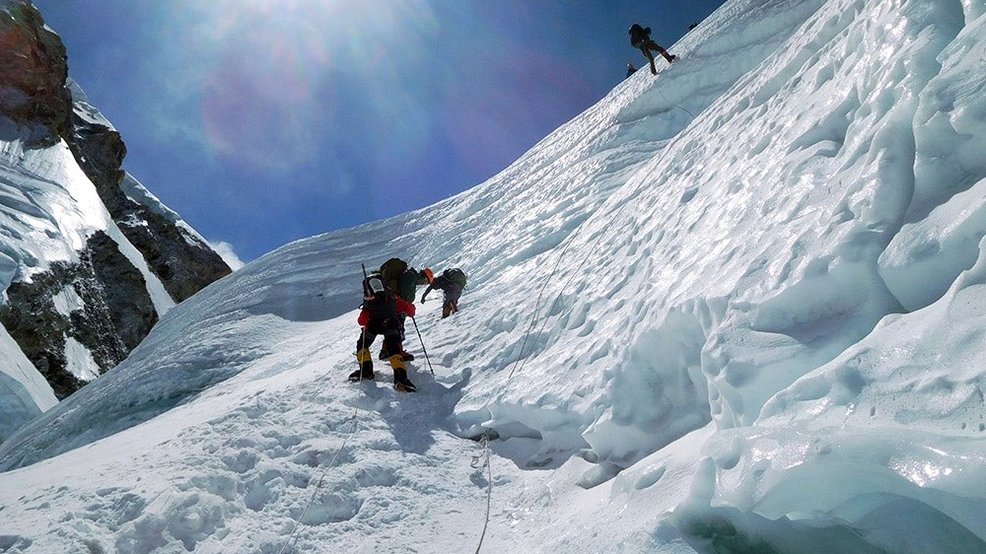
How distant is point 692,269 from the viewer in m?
4.18

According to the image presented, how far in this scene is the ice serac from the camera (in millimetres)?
21203

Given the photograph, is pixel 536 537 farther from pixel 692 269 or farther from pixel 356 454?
pixel 692 269

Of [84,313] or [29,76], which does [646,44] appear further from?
[29,76]

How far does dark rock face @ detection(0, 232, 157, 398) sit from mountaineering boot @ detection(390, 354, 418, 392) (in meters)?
20.7

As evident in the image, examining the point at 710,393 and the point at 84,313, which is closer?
the point at 710,393

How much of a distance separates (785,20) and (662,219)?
37.8 feet

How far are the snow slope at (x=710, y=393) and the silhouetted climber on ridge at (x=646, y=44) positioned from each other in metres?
10.3

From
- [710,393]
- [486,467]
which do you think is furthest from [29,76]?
[710,393]

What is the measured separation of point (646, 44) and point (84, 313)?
2592 cm

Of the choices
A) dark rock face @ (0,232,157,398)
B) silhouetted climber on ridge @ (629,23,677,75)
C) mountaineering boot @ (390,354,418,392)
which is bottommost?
mountaineering boot @ (390,354,418,392)

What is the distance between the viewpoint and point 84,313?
80.1 feet

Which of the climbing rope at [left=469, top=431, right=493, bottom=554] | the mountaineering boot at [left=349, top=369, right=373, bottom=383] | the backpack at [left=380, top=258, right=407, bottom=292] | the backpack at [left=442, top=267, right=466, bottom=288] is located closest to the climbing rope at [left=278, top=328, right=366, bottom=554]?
the mountaineering boot at [left=349, top=369, right=373, bottom=383]

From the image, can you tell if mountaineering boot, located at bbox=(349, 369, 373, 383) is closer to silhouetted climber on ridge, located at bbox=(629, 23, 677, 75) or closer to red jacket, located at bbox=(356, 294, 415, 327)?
red jacket, located at bbox=(356, 294, 415, 327)

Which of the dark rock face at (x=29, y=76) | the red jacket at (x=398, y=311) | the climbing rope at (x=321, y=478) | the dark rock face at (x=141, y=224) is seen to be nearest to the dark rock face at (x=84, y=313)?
the dark rock face at (x=29, y=76)
